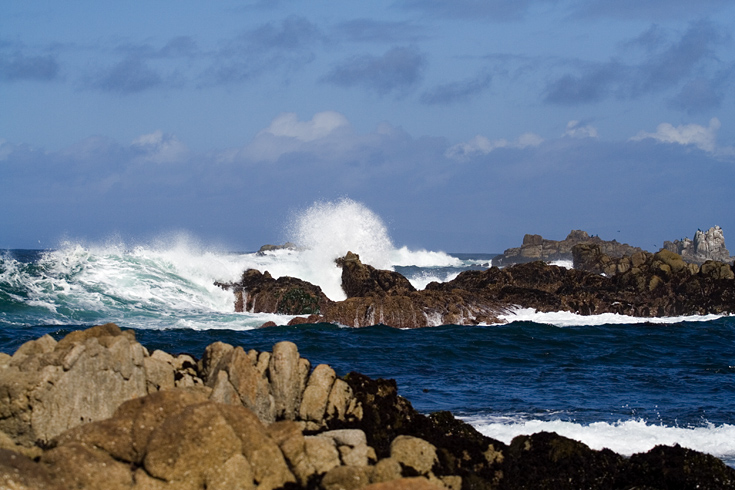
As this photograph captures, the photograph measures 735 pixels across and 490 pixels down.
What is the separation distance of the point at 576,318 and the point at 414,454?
837 inches

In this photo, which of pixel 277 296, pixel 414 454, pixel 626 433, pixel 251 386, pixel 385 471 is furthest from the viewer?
pixel 277 296

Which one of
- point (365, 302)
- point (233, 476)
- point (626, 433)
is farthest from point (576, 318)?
point (233, 476)

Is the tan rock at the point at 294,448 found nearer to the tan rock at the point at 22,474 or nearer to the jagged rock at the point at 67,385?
the tan rock at the point at 22,474

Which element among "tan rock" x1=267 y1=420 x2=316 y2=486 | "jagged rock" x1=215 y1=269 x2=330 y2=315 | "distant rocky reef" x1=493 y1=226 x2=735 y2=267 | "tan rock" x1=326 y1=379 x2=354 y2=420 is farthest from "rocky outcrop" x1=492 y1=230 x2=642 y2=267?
"tan rock" x1=267 y1=420 x2=316 y2=486

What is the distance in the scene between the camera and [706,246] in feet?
309

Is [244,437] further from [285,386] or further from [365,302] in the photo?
[365,302]

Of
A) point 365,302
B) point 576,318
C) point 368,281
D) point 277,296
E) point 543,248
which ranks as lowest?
point 576,318

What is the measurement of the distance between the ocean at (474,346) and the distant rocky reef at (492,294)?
990 mm

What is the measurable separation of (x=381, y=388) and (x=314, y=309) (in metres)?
17.6

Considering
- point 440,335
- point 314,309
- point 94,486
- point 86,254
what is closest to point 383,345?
point 440,335

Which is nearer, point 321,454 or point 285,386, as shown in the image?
point 321,454

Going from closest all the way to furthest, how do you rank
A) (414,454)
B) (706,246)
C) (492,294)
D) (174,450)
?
(174,450) → (414,454) → (492,294) → (706,246)

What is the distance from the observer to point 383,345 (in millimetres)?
19281

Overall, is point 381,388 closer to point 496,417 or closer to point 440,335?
point 496,417
